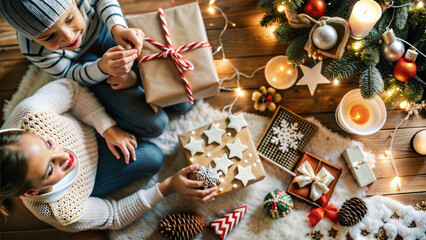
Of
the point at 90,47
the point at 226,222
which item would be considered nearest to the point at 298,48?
the point at 226,222

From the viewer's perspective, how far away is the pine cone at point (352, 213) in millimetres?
1146

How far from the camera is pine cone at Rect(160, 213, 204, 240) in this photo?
1.14 meters

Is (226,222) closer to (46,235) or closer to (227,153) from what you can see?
(227,153)

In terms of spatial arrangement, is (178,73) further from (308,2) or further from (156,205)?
(156,205)

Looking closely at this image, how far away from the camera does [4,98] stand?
1.34 m

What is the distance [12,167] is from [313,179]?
39.6 inches

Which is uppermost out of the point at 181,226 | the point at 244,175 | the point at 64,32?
the point at 64,32

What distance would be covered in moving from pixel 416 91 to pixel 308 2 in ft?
1.62

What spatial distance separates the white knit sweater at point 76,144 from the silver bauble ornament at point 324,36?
31.1 inches

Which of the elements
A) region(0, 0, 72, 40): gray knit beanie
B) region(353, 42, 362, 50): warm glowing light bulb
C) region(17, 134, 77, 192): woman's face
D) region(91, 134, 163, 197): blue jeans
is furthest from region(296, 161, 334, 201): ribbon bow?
region(0, 0, 72, 40): gray knit beanie

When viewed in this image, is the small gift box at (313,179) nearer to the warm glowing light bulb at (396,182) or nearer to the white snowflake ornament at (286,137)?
the white snowflake ornament at (286,137)

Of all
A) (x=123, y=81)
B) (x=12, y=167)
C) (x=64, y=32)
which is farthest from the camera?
(x=123, y=81)

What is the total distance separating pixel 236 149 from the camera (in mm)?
1153

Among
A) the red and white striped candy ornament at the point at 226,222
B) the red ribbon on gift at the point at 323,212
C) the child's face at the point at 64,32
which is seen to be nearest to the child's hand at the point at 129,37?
the child's face at the point at 64,32
